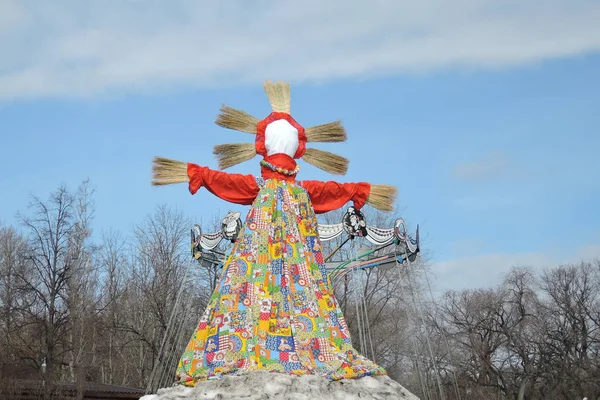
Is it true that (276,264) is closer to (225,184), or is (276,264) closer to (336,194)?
(225,184)

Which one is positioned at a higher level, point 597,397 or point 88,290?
point 88,290

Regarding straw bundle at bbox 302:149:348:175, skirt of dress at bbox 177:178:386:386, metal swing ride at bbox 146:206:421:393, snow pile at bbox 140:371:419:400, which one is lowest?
snow pile at bbox 140:371:419:400

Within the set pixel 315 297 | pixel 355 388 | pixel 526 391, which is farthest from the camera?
pixel 526 391

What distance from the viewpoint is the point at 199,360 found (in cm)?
785

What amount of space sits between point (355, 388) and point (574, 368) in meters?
27.3

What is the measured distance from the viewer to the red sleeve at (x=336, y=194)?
366 inches

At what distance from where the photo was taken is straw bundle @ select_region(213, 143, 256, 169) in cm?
909

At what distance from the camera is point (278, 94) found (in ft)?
31.1

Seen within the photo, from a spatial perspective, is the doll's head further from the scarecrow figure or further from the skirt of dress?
the skirt of dress

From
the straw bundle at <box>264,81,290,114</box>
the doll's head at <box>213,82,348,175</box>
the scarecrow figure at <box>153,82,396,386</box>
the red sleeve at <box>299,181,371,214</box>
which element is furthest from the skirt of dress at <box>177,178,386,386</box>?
the straw bundle at <box>264,81,290,114</box>

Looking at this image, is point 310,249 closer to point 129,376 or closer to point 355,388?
point 355,388

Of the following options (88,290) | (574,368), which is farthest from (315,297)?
(574,368)

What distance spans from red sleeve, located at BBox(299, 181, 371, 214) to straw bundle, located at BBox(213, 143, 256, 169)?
2.71 ft

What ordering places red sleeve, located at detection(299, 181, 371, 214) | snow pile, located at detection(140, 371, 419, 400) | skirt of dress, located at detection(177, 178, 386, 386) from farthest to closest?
red sleeve, located at detection(299, 181, 371, 214)
skirt of dress, located at detection(177, 178, 386, 386)
snow pile, located at detection(140, 371, 419, 400)
